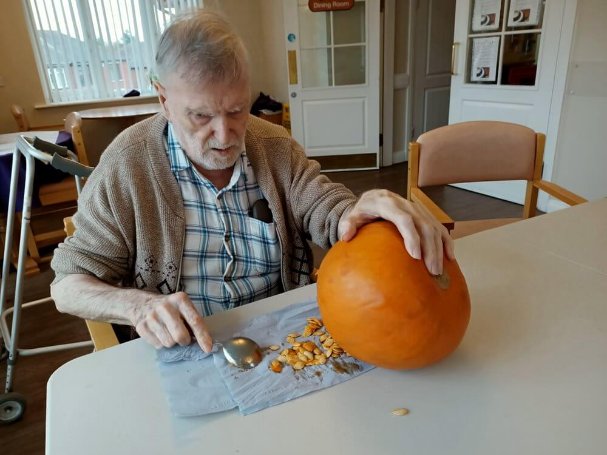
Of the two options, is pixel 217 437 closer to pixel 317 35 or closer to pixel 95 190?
pixel 95 190

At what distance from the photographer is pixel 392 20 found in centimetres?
416

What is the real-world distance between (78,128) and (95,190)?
6.99 ft

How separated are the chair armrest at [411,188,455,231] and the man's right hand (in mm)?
780

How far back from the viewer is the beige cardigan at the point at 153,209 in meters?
0.94

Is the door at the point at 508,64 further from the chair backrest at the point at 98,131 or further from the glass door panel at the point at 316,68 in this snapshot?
the chair backrest at the point at 98,131

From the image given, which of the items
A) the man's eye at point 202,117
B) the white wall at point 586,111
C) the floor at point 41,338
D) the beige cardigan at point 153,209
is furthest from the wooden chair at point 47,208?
the white wall at point 586,111

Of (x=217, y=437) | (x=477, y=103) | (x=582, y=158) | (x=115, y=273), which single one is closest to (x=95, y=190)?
(x=115, y=273)

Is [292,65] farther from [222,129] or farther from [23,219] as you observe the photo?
[222,129]

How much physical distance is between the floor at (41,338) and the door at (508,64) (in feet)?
0.82

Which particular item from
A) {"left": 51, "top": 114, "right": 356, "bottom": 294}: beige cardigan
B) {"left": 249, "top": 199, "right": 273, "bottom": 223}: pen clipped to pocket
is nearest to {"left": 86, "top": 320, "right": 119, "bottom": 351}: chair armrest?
{"left": 51, "top": 114, "right": 356, "bottom": 294}: beige cardigan

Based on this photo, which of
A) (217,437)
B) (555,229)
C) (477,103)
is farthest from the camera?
(477,103)

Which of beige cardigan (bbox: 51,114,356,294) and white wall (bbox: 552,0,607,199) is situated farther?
white wall (bbox: 552,0,607,199)

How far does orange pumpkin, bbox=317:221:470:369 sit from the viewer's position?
60cm

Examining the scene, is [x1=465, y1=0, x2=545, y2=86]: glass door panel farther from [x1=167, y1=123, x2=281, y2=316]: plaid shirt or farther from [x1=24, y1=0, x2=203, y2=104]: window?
[x1=167, y1=123, x2=281, y2=316]: plaid shirt
